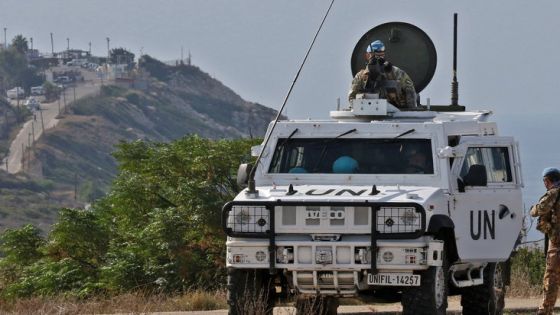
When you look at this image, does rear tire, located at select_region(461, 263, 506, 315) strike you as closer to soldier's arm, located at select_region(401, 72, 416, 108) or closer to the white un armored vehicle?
the white un armored vehicle

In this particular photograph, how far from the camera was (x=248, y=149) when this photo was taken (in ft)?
95.7

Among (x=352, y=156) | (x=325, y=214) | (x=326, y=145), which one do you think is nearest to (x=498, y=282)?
(x=352, y=156)

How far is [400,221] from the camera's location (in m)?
14.3

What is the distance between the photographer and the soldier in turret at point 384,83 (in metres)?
18.0

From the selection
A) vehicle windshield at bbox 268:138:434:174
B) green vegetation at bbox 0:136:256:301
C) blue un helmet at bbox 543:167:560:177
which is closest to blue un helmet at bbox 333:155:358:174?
vehicle windshield at bbox 268:138:434:174

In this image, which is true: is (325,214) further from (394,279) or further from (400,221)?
(394,279)

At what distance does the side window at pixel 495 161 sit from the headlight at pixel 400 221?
222 cm

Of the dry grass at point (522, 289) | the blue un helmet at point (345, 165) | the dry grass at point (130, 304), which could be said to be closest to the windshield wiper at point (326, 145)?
the blue un helmet at point (345, 165)

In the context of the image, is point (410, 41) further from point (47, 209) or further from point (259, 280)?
point (47, 209)

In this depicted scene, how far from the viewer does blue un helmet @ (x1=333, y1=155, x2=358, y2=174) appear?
1587 centimetres

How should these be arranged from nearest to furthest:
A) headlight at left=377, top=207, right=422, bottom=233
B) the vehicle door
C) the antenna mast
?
headlight at left=377, top=207, right=422, bottom=233 < the vehicle door < the antenna mast

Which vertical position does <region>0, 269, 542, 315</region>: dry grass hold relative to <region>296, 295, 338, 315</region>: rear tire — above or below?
below

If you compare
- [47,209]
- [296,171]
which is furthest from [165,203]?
[47,209]

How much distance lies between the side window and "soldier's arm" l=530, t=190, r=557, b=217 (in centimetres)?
72
